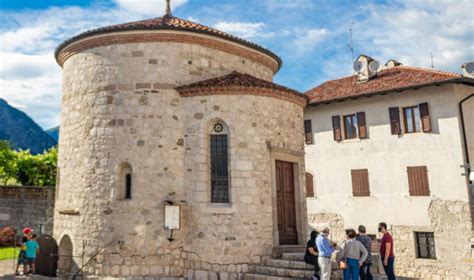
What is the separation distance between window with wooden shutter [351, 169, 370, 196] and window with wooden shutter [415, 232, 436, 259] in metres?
3.07

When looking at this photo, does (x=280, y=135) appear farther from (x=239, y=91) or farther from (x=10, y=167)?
(x=10, y=167)

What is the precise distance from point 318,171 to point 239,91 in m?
11.9

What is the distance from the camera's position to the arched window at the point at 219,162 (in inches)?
418

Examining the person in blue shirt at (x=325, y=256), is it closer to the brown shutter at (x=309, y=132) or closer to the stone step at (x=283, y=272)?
the stone step at (x=283, y=272)

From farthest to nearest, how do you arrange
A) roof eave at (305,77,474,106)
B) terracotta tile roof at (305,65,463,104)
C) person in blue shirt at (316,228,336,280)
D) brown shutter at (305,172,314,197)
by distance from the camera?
brown shutter at (305,172,314,197), terracotta tile roof at (305,65,463,104), roof eave at (305,77,474,106), person in blue shirt at (316,228,336,280)

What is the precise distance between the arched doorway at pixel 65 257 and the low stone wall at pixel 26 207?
987 cm

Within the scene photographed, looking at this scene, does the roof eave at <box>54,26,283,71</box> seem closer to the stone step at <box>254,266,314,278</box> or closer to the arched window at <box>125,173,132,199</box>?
the arched window at <box>125,173,132,199</box>

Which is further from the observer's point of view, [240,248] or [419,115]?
[419,115]

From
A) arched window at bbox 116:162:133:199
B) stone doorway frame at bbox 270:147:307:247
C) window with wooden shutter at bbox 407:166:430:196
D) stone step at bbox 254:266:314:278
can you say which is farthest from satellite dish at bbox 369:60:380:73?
arched window at bbox 116:162:133:199

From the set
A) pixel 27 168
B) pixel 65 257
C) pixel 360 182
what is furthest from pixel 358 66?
pixel 27 168

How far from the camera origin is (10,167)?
94.3ft

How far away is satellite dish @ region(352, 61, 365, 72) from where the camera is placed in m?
21.8

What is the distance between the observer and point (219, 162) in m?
10.8

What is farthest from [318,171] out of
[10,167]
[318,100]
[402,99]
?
[10,167]
